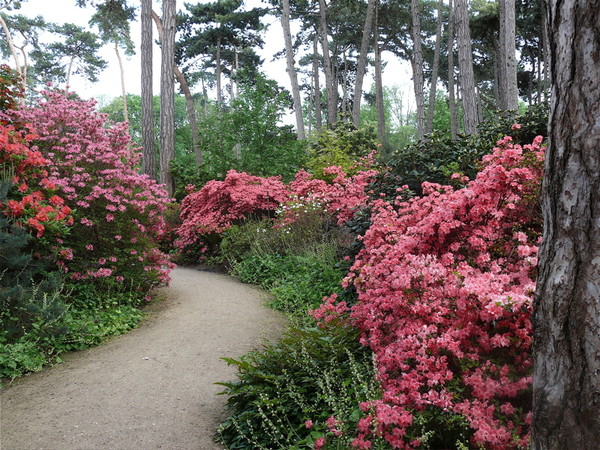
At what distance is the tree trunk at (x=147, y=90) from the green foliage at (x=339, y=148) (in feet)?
13.1

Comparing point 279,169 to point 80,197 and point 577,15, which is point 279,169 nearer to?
point 80,197

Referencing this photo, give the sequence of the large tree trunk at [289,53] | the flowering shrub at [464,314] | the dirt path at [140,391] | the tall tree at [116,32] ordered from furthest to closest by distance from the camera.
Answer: the tall tree at [116,32]
the large tree trunk at [289,53]
the dirt path at [140,391]
the flowering shrub at [464,314]

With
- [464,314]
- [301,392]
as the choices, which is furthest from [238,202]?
[464,314]

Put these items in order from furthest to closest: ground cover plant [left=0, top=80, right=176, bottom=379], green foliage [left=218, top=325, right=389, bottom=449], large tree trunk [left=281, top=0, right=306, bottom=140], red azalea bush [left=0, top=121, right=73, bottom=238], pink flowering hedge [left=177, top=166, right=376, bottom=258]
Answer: large tree trunk [left=281, top=0, right=306, bottom=140]
pink flowering hedge [left=177, top=166, right=376, bottom=258]
red azalea bush [left=0, top=121, right=73, bottom=238]
ground cover plant [left=0, top=80, right=176, bottom=379]
green foliage [left=218, top=325, right=389, bottom=449]

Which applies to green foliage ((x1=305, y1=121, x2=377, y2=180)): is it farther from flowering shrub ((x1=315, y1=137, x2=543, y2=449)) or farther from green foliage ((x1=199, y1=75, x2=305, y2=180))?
flowering shrub ((x1=315, y1=137, x2=543, y2=449))

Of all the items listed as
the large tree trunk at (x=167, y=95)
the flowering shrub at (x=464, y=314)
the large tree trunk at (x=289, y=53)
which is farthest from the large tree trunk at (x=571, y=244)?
the large tree trunk at (x=289, y=53)

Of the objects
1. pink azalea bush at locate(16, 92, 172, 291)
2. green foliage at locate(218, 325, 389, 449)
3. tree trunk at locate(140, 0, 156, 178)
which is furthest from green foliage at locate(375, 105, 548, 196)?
tree trunk at locate(140, 0, 156, 178)

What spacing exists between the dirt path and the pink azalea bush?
88cm

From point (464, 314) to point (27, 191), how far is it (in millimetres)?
4317

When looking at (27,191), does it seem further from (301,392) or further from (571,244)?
(571,244)

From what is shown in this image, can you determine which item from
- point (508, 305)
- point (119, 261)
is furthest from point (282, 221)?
point (508, 305)

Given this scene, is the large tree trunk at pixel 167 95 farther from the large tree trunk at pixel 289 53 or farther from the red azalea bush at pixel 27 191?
the red azalea bush at pixel 27 191

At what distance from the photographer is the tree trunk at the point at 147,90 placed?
10602mm

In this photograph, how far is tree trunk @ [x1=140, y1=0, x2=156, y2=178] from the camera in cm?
1060
